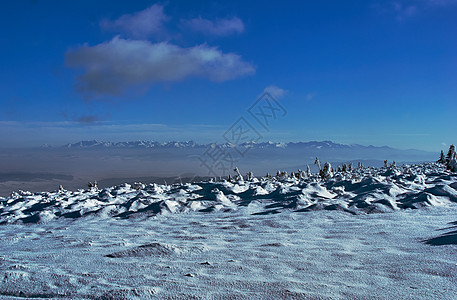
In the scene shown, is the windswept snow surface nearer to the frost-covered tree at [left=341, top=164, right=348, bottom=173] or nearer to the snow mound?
the snow mound

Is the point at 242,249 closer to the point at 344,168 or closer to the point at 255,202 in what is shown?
the point at 255,202

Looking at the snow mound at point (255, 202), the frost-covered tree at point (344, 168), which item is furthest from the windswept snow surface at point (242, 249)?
the frost-covered tree at point (344, 168)

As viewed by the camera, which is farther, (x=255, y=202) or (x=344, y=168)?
(x=344, y=168)

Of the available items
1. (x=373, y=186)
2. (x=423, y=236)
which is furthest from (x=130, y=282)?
(x=373, y=186)

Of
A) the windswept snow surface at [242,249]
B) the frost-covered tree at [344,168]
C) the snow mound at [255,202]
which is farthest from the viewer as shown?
the frost-covered tree at [344,168]

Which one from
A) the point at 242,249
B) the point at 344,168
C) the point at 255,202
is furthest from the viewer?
the point at 344,168

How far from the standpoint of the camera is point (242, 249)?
5.27 m

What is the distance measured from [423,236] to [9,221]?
36.6 ft

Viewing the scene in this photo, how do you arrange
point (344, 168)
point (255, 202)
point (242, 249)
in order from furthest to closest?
point (344, 168)
point (255, 202)
point (242, 249)

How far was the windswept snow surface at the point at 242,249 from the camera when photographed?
11.2 ft

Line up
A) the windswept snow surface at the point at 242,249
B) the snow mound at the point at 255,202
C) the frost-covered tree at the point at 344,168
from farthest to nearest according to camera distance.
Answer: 1. the frost-covered tree at the point at 344,168
2. the snow mound at the point at 255,202
3. the windswept snow surface at the point at 242,249

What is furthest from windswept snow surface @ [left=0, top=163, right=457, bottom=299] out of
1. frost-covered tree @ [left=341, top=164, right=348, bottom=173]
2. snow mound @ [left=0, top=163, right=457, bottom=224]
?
frost-covered tree @ [left=341, top=164, right=348, bottom=173]

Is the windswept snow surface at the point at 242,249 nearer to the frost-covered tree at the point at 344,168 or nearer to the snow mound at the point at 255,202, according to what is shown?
the snow mound at the point at 255,202

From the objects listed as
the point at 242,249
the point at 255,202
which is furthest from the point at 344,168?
the point at 242,249
